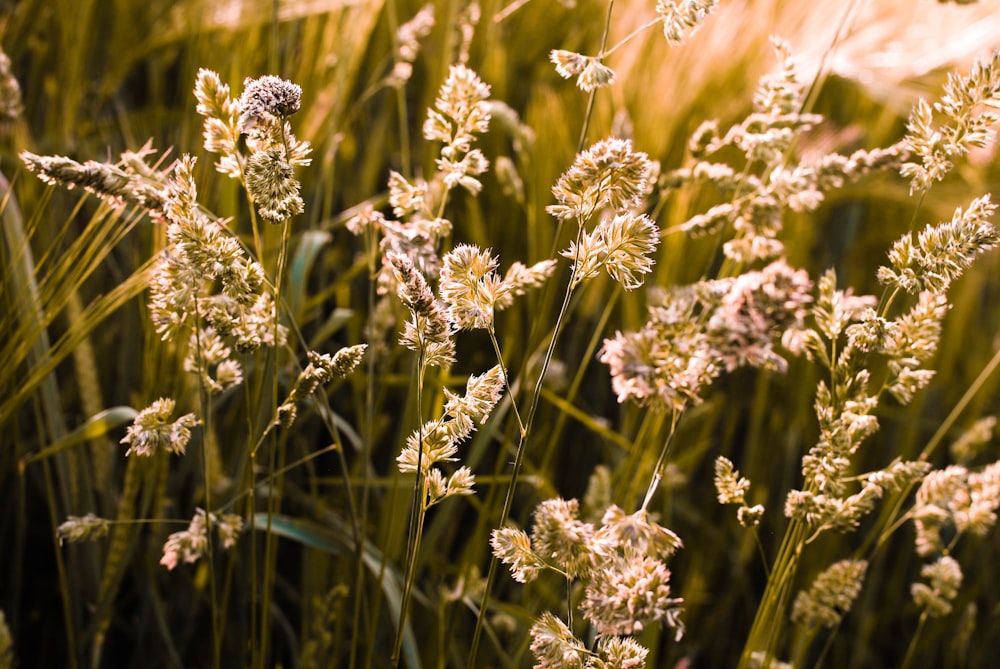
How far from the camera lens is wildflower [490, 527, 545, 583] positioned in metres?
0.56

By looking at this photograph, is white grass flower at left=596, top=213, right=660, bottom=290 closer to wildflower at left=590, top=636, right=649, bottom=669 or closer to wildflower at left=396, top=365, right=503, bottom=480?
wildflower at left=396, top=365, right=503, bottom=480

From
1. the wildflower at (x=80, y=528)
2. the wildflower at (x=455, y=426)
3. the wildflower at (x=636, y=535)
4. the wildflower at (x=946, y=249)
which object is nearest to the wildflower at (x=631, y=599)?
the wildflower at (x=636, y=535)

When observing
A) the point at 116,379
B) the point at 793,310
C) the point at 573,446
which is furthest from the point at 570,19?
the point at 793,310

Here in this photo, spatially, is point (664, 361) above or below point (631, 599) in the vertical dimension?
above

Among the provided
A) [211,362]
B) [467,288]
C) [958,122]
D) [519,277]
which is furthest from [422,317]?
[958,122]

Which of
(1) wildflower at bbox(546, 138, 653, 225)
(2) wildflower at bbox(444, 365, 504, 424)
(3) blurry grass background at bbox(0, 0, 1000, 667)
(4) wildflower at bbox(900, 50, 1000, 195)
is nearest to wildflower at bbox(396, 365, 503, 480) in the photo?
(2) wildflower at bbox(444, 365, 504, 424)

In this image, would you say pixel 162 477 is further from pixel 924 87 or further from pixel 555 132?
pixel 924 87

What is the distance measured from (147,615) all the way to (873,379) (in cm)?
113

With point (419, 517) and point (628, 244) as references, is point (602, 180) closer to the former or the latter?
point (628, 244)

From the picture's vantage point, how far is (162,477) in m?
0.92

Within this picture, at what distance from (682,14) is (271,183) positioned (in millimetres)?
286

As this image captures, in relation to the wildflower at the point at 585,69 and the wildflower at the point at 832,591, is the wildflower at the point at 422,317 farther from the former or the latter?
the wildflower at the point at 832,591

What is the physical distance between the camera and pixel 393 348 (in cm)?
101

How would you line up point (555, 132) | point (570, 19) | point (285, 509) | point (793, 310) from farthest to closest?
point (570, 19), point (555, 132), point (285, 509), point (793, 310)
